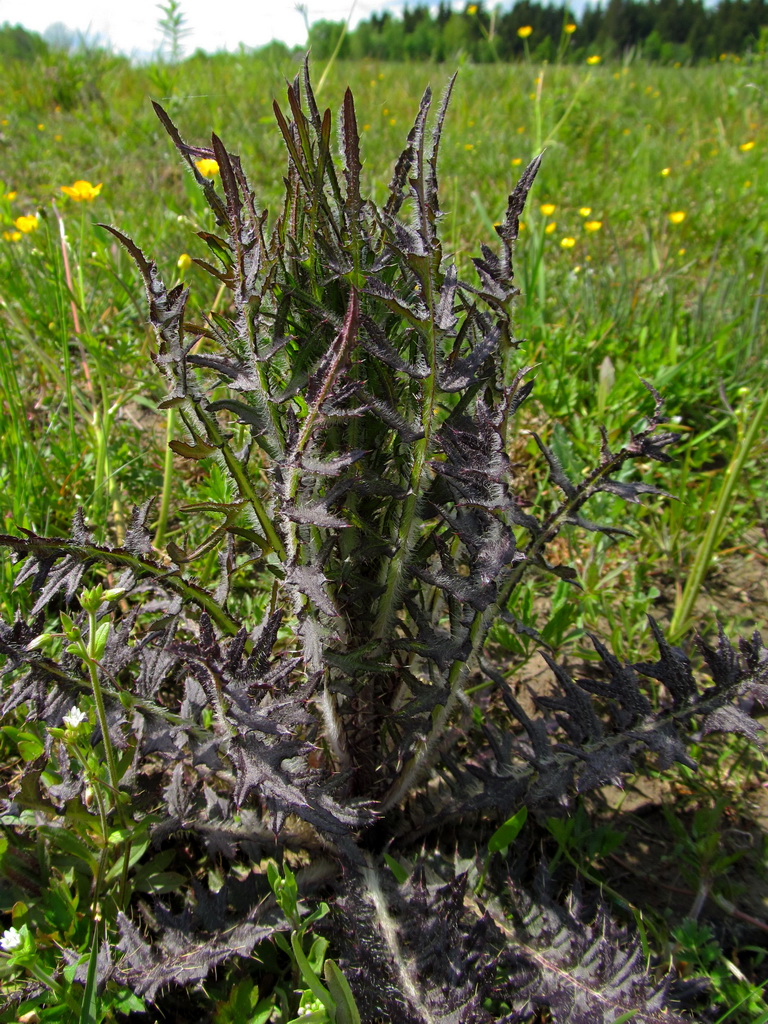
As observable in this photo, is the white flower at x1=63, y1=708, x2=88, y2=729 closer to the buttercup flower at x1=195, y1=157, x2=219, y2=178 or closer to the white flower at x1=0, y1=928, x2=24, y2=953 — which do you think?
the white flower at x1=0, y1=928, x2=24, y2=953

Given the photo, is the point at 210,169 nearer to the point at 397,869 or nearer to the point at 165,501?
the point at 165,501

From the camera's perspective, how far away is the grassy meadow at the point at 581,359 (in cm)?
166

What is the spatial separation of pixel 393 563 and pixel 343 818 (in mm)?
444

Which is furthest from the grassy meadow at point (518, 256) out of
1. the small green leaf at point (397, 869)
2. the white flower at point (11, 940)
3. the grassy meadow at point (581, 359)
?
the small green leaf at point (397, 869)

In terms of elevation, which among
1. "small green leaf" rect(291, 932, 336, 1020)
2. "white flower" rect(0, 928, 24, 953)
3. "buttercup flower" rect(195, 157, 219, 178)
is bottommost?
"white flower" rect(0, 928, 24, 953)

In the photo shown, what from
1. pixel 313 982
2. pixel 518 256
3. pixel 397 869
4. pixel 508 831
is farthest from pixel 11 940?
pixel 518 256

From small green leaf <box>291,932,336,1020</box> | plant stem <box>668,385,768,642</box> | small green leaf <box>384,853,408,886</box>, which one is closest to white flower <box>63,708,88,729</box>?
small green leaf <box>291,932,336,1020</box>

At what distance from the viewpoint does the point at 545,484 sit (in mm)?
2199

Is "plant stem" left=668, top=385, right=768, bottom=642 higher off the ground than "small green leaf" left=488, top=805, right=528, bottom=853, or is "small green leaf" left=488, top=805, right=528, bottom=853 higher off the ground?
"plant stem" left=668, top=385, right=768, bottom=642

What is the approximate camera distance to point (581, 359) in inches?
103

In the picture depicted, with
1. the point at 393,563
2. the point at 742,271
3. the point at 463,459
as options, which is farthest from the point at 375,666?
the point at 742,271

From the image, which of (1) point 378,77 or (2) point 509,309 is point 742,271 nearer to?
(2) point 509,309

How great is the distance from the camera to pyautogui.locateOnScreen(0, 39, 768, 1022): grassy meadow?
5.46 ft

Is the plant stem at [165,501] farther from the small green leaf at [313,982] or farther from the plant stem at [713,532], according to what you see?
the plant stem at [713,532]
